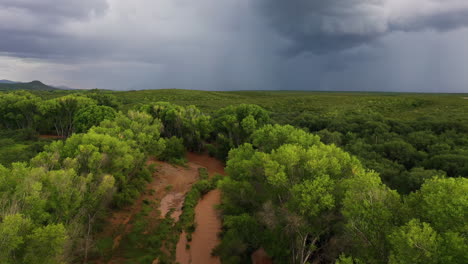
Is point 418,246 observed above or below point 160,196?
above

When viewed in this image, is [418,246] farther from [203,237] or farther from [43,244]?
[203,237]

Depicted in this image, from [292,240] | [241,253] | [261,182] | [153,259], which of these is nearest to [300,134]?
[261,182]

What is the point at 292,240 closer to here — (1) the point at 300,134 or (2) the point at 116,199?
(1) the point at 300,134

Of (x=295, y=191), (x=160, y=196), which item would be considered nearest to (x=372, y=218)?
(x=295, y=191)

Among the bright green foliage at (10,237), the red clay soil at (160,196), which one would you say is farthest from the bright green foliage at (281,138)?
the bright green foliage at (10,237)

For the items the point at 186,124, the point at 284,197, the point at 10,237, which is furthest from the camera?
the point at 186,124

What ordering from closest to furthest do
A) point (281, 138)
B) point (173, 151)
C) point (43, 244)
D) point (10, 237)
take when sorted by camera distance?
point (10, 237), point (43, 244), point (281, 138), point (173, 151)

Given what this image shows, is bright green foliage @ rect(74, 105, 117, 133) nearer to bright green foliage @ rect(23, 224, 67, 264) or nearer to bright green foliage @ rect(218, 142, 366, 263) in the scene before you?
bright green foliage @ rect(218, 142, 366, 263)
